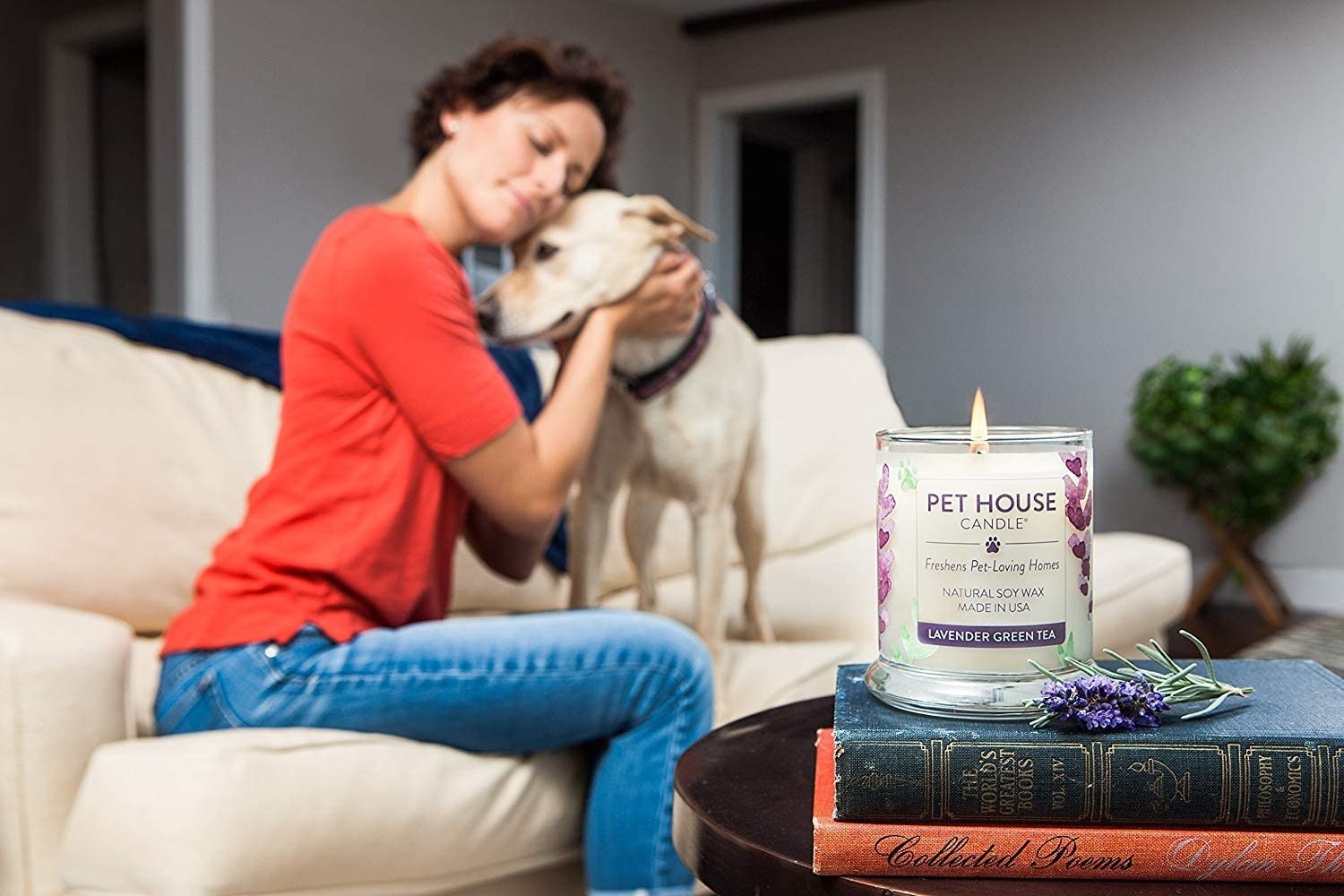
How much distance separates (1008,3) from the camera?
530cm

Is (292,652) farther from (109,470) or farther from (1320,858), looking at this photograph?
(1320,858)

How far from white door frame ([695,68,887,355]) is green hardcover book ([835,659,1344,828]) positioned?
207 inches

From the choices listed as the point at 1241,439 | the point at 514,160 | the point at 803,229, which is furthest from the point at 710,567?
the point at 803,229

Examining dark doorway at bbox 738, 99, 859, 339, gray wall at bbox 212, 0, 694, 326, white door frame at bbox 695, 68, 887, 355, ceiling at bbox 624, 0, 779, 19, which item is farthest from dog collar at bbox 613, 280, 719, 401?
dark doorway at bbox 738, 99, 859, 339

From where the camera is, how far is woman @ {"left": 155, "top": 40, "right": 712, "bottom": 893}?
1.13 meters

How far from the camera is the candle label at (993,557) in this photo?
21.1 inches

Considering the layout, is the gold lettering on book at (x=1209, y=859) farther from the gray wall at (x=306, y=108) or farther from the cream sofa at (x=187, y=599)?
the gray wall at (x=306, y=108)

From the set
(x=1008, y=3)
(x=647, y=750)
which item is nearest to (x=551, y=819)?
(x=647, y=750)

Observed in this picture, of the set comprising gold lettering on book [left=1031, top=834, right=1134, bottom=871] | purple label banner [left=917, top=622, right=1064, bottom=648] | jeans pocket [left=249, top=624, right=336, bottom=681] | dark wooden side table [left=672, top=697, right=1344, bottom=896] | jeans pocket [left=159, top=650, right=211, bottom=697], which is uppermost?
purple label banner [left=917, top=622, right=1064, bottom=648]

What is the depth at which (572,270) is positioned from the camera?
1.38m

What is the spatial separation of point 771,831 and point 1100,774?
152 mm

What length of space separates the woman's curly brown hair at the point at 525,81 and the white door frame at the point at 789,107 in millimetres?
4324

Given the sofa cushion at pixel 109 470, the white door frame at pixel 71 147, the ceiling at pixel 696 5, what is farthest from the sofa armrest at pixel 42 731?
the ceiling at pixel 696 5

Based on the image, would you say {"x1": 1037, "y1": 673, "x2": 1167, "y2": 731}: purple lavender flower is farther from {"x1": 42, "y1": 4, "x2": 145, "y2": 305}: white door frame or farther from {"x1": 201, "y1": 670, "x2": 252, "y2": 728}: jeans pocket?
{"x1": 42, "y1": 4, "x2": 145, "y2": 305}: white door frame
